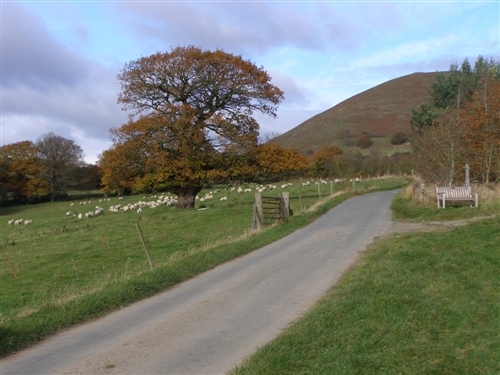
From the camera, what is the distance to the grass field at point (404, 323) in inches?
207

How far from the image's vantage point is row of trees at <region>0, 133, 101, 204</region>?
226 ft

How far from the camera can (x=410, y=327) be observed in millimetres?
6285

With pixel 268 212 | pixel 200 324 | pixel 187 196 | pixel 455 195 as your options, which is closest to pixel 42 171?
pixel 187 196

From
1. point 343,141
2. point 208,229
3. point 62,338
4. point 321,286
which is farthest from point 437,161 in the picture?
point 343,141

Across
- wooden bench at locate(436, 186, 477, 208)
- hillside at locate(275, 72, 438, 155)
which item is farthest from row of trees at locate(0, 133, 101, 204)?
wooden bench at locate(436, 186, 477, 208)

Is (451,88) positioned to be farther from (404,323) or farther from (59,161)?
Answer: (59,161)

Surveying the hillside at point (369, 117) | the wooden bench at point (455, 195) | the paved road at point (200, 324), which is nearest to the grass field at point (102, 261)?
the paved road at point (200, 324)

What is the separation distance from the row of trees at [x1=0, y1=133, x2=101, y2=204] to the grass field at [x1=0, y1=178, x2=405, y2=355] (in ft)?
123

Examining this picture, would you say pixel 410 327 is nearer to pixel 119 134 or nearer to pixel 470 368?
pixel 470 368

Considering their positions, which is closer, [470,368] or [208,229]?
[470,368]

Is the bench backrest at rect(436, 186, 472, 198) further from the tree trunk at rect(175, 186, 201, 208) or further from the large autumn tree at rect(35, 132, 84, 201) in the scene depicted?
the large autumn tree at rect(35, 132, 84, 201)

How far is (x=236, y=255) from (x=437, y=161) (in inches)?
599

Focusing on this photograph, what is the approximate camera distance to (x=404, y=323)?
6379mm

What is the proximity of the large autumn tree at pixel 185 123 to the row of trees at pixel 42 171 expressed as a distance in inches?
1719
